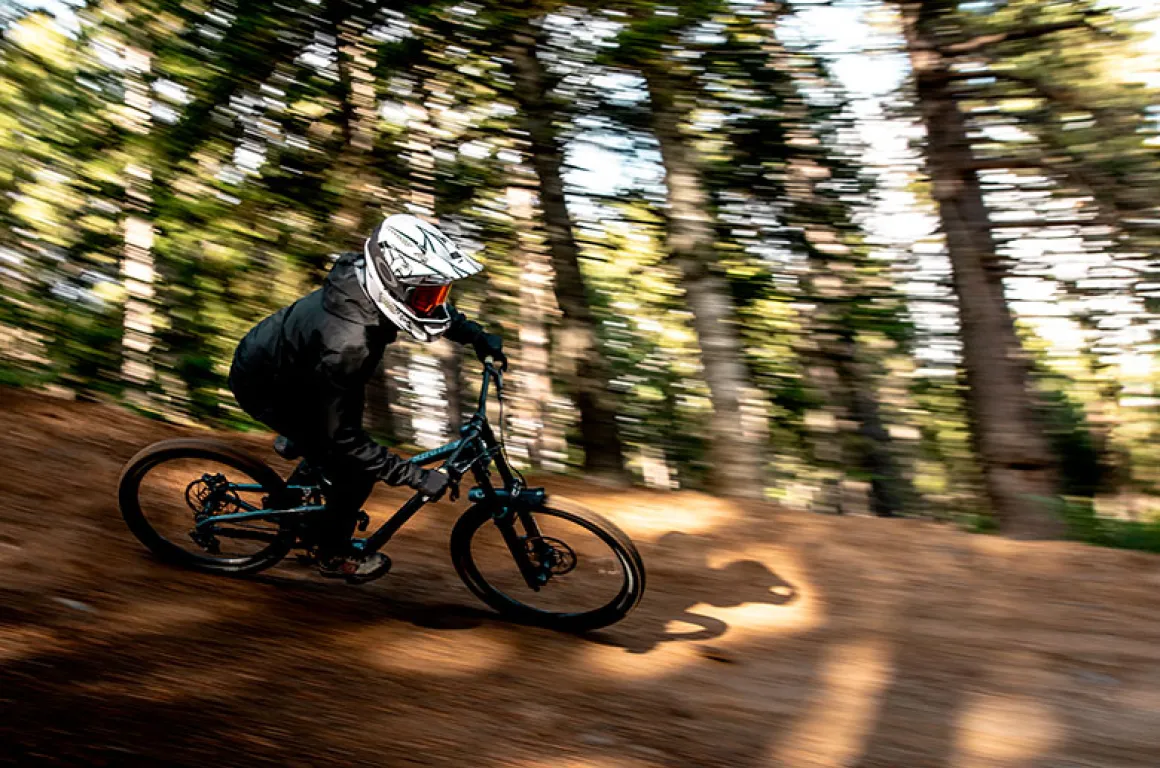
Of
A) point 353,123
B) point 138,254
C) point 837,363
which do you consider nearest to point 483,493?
point 837,363

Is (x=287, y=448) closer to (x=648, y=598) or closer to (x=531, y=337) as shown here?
(x=648, y=598)

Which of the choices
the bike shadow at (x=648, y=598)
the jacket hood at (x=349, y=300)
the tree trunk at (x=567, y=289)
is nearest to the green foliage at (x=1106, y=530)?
the bike shadow at (x=648, y=598)

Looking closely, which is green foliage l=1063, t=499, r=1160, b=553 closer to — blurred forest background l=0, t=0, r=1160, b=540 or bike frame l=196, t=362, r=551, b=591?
blurred forest background l=0, t=0, r=1160, b=540

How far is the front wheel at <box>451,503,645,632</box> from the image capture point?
470cm

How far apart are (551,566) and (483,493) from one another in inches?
21.9

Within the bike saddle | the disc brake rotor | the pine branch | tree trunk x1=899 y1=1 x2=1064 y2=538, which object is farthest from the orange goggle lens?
the pine branch

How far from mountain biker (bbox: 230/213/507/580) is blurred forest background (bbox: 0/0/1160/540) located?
3959 mm

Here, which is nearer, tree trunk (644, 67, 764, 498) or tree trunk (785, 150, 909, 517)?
tree trunk (644, 67, 764, 498)

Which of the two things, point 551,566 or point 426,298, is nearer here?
point 426,298

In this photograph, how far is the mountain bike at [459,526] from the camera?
4.68m

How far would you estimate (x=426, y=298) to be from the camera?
4234 mm

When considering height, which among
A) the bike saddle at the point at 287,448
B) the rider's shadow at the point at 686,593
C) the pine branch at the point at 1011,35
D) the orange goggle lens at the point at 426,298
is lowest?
the rider's shadow at the point at 686,593

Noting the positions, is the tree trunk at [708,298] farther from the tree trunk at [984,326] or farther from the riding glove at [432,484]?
the riding glove at [432,484]

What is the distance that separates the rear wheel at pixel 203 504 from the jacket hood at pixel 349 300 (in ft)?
3.76
